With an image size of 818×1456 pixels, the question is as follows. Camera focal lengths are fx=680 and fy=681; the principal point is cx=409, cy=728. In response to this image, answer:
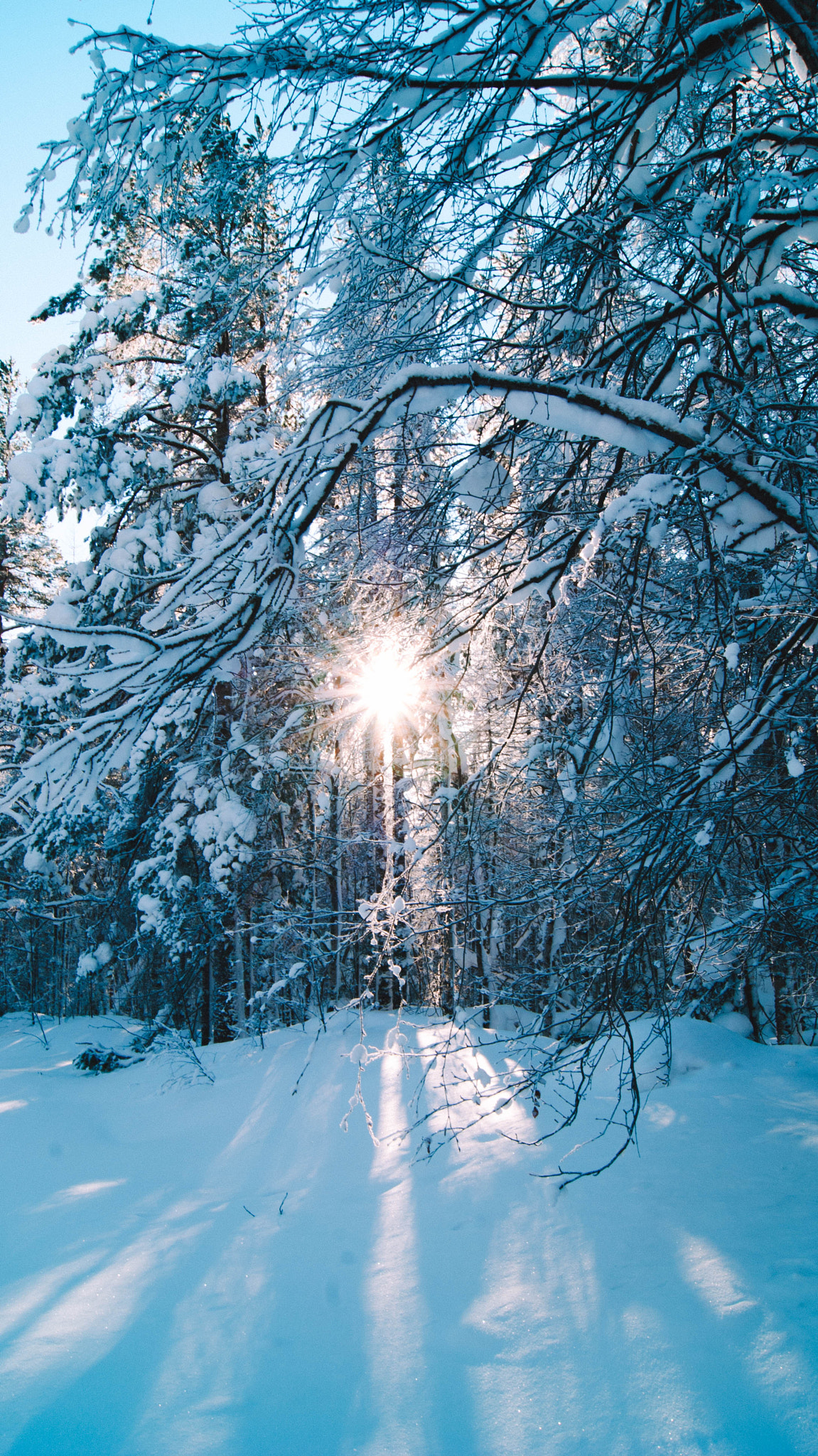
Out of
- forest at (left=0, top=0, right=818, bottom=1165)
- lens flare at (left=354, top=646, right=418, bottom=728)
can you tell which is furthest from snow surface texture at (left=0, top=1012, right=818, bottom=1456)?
lens flare at (left=354, top=646, right=418, bottom=728)

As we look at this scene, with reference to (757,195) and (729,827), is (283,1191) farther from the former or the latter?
(757,195)

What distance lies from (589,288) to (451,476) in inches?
36.5

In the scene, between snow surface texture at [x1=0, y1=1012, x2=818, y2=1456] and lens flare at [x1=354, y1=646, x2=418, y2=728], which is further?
lens flare at [x1=354, y1=646, x2=418, y2=728]

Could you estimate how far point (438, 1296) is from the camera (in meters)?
2.69

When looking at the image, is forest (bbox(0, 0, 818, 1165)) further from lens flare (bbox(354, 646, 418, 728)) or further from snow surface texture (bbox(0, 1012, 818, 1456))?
snow surface texture (bbox(0, 1012, 818, 1456))

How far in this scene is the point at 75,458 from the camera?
8.57m

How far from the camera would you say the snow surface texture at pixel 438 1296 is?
1.97 m

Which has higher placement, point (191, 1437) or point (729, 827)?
point (729, 827)

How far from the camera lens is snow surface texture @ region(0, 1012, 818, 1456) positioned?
197 centimetres

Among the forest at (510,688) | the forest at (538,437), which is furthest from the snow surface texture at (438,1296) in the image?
the forest at (538,437)

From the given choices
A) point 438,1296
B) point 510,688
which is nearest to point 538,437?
point 510,688

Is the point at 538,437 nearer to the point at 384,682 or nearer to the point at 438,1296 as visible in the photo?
the point at 384,682

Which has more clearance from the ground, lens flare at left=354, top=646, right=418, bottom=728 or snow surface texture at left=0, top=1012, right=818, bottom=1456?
lens flare at left=354, top=646, right=418, bottom=728

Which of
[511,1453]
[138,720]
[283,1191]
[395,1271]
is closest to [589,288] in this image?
[138,720]
